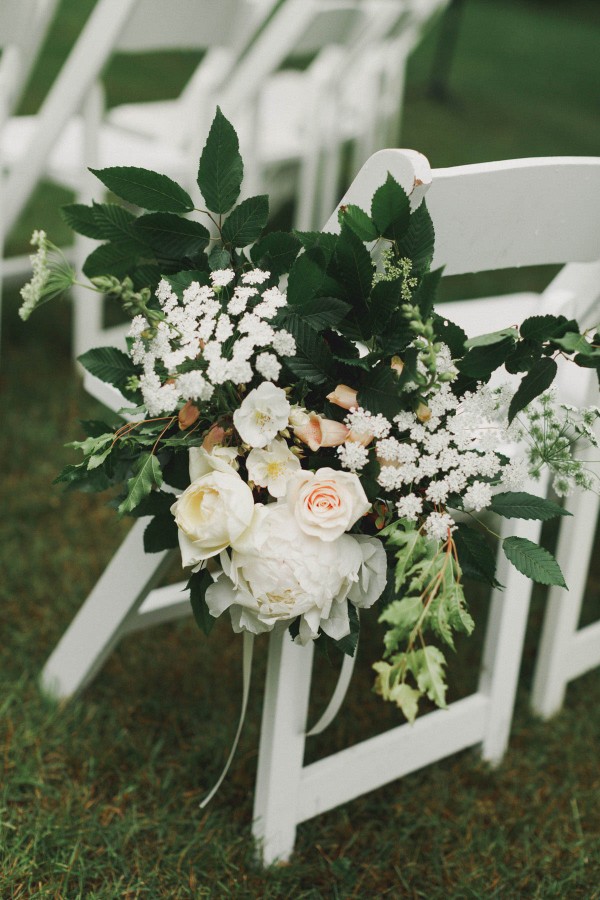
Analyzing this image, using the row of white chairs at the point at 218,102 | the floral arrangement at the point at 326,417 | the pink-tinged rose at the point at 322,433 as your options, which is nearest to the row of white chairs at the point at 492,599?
the floral arrangement at the point at 326,417

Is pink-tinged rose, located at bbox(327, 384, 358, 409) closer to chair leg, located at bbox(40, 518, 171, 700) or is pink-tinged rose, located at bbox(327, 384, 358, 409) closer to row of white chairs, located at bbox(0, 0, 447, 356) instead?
chair leg, located at bbox(40, 518, 171, 700)

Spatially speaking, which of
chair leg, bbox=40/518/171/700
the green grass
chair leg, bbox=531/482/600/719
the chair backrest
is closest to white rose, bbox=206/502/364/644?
chair leg, bbox=40/518/171/700

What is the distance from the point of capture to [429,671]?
96cm

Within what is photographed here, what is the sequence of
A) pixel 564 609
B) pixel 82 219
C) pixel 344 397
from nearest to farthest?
pixel 344 397 → pixel 82 219 → pixel 564 609

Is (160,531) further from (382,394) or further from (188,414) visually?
(382,394)

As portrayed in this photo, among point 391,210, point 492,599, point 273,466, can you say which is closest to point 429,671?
point 273,466

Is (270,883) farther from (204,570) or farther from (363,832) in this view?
(204,570)

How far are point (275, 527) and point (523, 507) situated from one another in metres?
0.28

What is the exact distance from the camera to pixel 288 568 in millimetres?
997

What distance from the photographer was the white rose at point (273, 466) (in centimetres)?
103

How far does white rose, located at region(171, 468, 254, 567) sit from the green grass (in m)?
0.67

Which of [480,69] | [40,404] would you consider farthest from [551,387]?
[480,69]

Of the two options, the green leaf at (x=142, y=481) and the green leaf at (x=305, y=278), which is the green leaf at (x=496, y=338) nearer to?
the green leaf at (x=305, y=278)

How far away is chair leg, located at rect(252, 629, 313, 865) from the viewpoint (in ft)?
4.46
